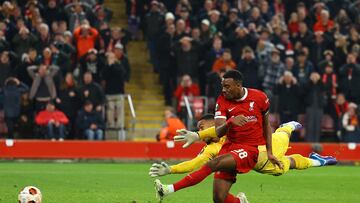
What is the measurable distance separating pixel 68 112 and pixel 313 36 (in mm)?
7485

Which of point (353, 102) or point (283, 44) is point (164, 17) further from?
point (353, 102)

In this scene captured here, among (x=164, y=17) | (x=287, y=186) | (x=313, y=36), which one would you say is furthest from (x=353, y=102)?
(x=287, y=186)

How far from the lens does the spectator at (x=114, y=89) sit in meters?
27.7

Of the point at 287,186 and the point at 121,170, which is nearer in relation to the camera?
the point at 287,186

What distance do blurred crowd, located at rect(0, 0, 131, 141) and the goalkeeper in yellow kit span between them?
1198 cm

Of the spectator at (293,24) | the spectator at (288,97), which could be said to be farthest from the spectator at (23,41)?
the spectator at (293,24)

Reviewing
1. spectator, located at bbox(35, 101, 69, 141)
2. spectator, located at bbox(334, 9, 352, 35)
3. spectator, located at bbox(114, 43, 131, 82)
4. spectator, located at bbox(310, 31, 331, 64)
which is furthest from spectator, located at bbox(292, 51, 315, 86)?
spectator, located at bbox(35, 101, 69, 141)

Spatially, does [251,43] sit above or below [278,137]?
above

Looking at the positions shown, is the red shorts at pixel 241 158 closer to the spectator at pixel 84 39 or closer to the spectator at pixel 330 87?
the spectator at pixel 84 39

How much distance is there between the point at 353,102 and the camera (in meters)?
28.9

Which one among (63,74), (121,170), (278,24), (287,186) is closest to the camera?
(287,186)

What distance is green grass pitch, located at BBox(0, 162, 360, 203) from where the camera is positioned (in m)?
16.4

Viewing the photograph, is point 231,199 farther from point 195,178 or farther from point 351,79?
point 351,79

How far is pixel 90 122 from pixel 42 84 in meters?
1.66
